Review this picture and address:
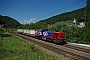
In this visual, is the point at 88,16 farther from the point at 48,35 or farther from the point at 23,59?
the point at 23,59

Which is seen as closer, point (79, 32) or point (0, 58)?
point (0, 58)

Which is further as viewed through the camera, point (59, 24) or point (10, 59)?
point (59, 24)

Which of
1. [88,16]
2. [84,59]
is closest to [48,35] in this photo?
[88,16]

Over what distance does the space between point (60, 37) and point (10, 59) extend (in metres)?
17.1

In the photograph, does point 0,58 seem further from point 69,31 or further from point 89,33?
point 69,31

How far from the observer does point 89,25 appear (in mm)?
38812

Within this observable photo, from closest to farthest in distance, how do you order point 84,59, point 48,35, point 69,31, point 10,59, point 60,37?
point 10,59 → point 84,59 → point 60,37 → point 48,35 → point 69,31

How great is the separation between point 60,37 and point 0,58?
17261mm

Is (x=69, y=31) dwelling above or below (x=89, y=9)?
below

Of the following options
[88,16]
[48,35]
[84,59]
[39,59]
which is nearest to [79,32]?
[88,16]

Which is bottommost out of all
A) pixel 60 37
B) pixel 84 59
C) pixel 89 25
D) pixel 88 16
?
pixel 84 59

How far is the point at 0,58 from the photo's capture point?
1492 centimetres

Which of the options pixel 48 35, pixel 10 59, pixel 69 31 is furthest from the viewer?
pixel 69 31

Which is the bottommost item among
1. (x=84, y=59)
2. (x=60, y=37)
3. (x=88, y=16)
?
(x=84, y=59)
